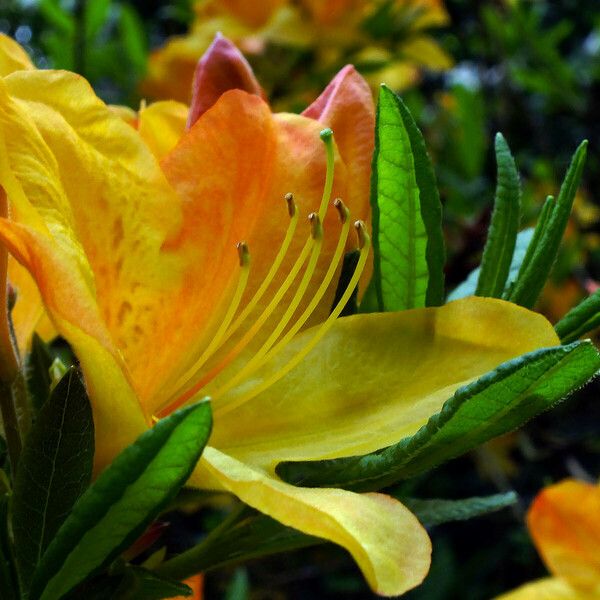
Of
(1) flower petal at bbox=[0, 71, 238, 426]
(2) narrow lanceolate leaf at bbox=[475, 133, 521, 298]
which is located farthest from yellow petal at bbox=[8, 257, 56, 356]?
(2) narrow lanceolate leaf at bbox=[475, 133, 521, 298]

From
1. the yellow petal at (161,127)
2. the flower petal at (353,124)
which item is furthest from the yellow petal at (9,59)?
the flower petal at (353,124)

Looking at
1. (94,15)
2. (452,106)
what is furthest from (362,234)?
(452,106)

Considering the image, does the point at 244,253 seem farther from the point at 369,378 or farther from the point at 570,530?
the point at 570,530

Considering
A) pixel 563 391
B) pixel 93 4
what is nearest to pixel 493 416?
pixel 563 391

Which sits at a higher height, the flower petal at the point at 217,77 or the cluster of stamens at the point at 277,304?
the flower petal at the point at 217,77

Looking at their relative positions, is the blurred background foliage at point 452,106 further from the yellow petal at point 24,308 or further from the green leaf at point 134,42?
the yellow petal at point 24,308

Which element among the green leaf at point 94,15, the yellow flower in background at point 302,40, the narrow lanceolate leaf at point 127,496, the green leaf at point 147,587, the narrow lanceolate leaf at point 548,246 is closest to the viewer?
the narrow lanceolate leaf at point 127,496

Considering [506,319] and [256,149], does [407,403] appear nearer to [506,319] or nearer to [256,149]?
[506,319]
